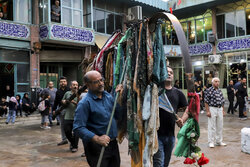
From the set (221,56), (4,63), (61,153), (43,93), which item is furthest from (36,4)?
(221,56)

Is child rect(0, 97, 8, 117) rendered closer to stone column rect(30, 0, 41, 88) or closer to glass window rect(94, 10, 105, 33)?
stone column rect(30, 0, 41, 88)

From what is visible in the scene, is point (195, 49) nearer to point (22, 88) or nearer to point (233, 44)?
point (233, 44)

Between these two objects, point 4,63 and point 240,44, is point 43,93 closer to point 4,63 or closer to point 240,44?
point 4,63

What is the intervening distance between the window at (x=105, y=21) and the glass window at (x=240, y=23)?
350 inches

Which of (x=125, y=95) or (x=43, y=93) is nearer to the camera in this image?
(x=125, y=95)

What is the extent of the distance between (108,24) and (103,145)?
59.1 feet

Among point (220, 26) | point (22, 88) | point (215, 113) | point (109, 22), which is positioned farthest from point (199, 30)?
point (215, 113)

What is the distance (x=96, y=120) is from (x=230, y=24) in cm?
2089

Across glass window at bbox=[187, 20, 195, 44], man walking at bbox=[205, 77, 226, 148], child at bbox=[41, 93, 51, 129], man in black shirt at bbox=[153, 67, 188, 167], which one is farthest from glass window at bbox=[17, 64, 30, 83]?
glass window at bbox=[187, 20, 195, 44]

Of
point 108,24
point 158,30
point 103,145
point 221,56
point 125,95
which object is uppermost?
point 108,24

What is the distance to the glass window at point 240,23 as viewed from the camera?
20.8 m

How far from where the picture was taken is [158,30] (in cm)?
315

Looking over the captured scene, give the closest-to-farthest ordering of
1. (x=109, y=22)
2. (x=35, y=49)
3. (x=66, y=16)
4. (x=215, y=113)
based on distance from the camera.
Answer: (x=215, y=113)
(x=35, y=49)
(x=66, y=16)
(x=109, y=22)

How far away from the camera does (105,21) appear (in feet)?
65.5
